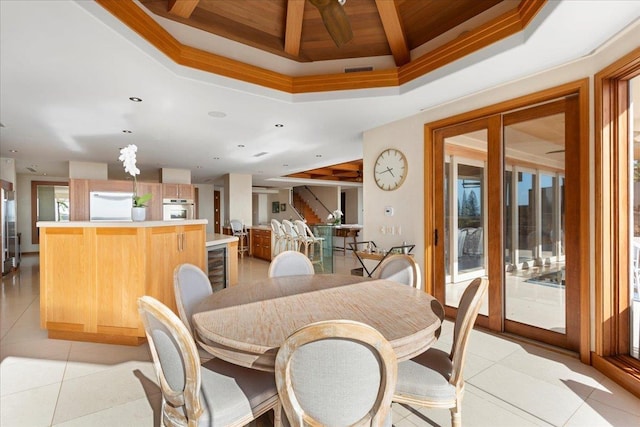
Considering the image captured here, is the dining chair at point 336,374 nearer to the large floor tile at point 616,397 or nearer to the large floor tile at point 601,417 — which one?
the large floor tile at point 601,417

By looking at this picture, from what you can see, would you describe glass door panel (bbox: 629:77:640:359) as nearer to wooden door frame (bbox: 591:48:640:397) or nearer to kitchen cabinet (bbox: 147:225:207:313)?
wooden door frame (bbox: 591:48:640:397)

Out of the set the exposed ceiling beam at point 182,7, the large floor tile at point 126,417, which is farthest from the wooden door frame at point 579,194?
the large floor tile at point 126,417

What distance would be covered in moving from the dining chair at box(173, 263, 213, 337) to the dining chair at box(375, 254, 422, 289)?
142 centimetres

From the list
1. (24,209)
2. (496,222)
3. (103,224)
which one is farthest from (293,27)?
(24,209)

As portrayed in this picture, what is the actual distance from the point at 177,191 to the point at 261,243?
2.64m

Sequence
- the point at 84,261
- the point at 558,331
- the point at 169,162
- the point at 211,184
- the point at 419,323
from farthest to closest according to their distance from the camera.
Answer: the point at 211,184 → the point at 169,162 → the point at 84,261 → the point at 558,331 → the point at 419,323

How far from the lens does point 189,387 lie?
1.21 meters

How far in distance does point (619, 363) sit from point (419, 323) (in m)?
2.09

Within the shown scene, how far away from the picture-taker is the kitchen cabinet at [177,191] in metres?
7.86

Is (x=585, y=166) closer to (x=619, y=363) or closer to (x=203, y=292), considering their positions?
(x=619, y=363)

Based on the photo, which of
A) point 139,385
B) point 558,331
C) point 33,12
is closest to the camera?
point 33,12

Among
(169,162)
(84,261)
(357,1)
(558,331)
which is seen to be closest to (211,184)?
(169,162)

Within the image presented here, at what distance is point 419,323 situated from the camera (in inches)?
54.7

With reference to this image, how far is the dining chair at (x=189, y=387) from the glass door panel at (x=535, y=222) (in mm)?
2813
